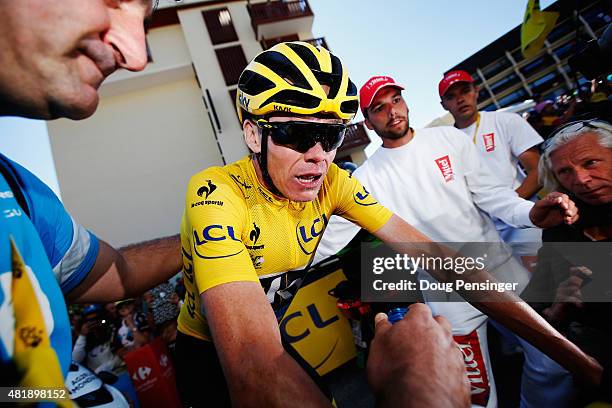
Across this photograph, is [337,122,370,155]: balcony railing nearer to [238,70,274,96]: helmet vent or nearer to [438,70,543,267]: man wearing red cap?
[438,70,543,267]: man wearing red cap

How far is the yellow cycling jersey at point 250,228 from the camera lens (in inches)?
48.2

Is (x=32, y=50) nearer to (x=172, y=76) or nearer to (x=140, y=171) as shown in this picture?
(x=140, y=171)

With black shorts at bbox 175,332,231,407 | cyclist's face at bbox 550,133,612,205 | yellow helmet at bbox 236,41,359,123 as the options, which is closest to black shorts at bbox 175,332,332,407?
Answer: black shorts at bbox 175,332,231,407

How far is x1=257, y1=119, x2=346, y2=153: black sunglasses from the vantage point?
1.68 meters

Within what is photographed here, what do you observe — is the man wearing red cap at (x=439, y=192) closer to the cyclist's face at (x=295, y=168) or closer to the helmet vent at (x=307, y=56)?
the cyclist's face at (x=295, y=168)

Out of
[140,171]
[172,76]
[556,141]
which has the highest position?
[172,76]

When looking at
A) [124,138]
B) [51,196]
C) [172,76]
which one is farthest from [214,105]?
[51,196]

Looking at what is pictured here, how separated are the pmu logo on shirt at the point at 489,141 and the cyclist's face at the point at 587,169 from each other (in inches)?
57.0

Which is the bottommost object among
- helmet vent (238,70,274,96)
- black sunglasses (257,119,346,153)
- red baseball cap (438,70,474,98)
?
black sunglasses (257,119,346,153)

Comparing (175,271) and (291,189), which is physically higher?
(291,189)

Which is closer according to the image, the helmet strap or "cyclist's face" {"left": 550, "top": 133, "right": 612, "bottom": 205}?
the helmet strap

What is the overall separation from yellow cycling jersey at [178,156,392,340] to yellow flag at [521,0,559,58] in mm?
5439

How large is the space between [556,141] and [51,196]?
3776mm

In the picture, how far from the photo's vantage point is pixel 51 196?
1.38 m
